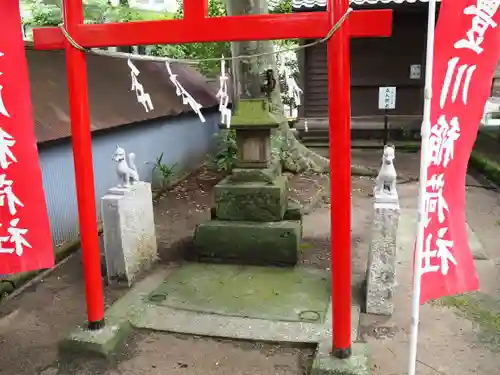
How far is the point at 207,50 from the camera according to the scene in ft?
39.8

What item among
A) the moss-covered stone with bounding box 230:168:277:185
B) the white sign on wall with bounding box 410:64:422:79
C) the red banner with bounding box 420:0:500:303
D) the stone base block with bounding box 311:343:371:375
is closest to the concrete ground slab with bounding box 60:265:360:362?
the stone base block with bounding box 311:343:371:375

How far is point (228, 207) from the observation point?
20.4 feet

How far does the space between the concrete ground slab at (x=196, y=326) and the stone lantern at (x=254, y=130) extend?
6.58 ft

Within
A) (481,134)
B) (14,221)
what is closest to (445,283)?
(14,221)

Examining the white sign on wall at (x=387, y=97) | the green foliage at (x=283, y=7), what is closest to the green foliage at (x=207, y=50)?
the green foliage at (x=283, y=7)

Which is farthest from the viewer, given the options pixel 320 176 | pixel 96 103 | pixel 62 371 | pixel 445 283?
pixel 320 176

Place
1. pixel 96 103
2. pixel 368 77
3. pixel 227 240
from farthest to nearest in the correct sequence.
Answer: pixel 368 77 → pixel 96 103 → pixel 227 240

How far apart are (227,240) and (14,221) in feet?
9.51

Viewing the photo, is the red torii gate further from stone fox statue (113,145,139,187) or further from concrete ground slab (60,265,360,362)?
stone fox statue (113,145,139,187)

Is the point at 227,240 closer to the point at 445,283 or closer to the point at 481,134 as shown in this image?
the point at 445,283

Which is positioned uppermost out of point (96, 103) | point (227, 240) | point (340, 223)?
point (96, 103)

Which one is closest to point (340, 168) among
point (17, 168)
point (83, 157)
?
point (83, 157)

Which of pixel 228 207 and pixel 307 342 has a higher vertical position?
pixel 228 207

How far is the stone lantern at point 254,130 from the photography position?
6008 mm
